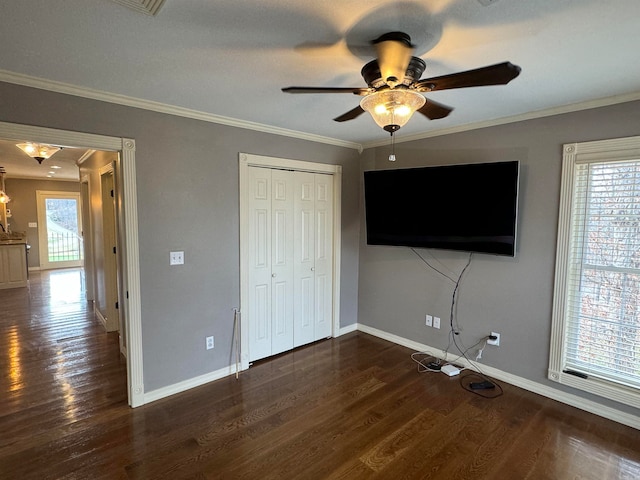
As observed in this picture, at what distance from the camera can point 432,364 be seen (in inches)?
135

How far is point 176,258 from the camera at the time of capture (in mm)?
2873

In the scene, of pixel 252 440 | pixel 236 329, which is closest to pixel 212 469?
pixel 252 440

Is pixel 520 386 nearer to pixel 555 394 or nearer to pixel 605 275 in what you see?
pixel 555 394

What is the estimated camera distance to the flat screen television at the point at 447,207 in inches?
112

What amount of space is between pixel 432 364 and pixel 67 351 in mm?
3964

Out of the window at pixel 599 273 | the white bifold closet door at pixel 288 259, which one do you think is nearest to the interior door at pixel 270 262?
the white bifold closet door at pixel 288 259

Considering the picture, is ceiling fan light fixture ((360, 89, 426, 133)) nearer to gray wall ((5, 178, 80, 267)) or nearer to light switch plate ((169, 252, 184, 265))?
light switch plate ((169, 252, 184, 265))

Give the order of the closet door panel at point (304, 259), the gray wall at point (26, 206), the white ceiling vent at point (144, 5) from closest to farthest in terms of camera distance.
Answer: the white ceiling vent at point (144, 5) < the closet door panel at point (304, 259) < the gray wall at point (26, 206)

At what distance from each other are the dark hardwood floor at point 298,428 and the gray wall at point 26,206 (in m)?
6.73

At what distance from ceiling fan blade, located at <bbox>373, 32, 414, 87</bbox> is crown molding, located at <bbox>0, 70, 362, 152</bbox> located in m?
1.83

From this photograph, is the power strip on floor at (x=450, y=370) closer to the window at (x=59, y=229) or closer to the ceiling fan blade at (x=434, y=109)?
the ceiling fan blade at (x=434, y=109)

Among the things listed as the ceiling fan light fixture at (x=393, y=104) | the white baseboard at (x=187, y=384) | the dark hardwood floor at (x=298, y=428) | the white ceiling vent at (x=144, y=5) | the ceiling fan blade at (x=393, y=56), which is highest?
the white ceiling vent at (x=144, y=5)

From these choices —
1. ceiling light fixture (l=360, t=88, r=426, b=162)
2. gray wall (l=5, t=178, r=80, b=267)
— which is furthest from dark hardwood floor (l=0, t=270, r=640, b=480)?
gray wall (l=5, t=178, r=80, b=267)

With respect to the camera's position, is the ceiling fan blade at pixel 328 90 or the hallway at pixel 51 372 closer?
the ceiling fan blade at pixel 328 90
